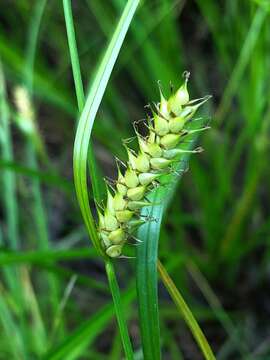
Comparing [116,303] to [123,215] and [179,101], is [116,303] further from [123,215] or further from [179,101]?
[179,101]

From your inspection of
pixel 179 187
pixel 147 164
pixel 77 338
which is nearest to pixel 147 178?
pixel 147 164

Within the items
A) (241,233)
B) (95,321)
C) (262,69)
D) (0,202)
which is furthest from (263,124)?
(0,202)

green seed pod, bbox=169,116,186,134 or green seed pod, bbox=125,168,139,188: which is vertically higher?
green seed pod, bbox=169,116,186,134

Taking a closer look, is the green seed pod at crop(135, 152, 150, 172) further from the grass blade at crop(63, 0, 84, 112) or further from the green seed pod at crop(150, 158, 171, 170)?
the grass blade at crop(63, 0, 84, 112)

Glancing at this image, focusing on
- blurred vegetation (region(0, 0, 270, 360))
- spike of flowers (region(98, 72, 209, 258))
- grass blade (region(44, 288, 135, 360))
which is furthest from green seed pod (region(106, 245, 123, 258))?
blurred vegetation (region(0, 0, 270, 360))

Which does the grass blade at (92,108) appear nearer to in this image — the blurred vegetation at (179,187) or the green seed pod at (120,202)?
the green seed pod at (120,202)
